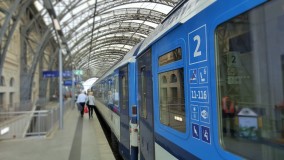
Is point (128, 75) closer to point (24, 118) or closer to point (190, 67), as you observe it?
point (190, 67)

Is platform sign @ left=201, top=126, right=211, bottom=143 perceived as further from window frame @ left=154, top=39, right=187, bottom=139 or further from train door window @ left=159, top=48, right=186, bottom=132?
train door window @ left=159, top=48, right=186, bottom=132

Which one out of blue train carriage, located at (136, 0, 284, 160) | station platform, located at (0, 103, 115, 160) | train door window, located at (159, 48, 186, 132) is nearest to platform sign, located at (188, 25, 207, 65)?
blue train carriage, located at (136, 0, 284, 160)

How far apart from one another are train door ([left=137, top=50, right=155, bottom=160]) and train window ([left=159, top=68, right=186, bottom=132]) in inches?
24.3

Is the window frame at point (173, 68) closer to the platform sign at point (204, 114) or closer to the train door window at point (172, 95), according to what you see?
the train door window at point (172, 95)

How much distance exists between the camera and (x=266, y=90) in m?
1.90

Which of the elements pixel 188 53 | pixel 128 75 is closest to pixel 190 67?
pixel 188 53

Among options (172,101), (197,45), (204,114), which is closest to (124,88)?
(172,101)

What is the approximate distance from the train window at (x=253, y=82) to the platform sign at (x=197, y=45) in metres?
0.24

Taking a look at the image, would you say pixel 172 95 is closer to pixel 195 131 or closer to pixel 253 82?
pixel 195 131

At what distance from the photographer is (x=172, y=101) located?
3693 millimetres

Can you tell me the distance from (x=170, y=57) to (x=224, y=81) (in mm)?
1366

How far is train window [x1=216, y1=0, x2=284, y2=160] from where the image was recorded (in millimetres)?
1814

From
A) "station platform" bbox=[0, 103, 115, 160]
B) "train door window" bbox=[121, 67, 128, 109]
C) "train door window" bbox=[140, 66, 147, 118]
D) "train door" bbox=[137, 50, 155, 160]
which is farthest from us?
"station platform" bbox=[0, 103, 115, 160]

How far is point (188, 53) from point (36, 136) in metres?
10.0
